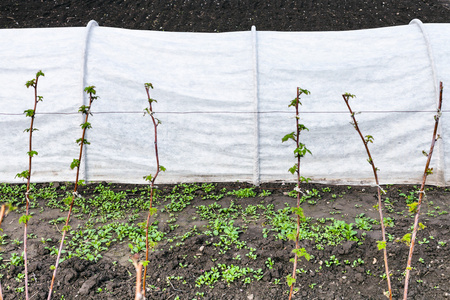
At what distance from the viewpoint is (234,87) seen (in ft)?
19.7

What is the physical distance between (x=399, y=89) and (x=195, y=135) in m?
2.72

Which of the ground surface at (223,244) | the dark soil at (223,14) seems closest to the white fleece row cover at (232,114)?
the ground surface at (223,244)

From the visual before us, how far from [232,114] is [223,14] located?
7652mm

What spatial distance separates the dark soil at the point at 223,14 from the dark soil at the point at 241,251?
740cm

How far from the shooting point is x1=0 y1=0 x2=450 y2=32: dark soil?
1203cm

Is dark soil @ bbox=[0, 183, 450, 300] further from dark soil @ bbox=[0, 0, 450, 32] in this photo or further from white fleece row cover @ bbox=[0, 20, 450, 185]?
dark soil @ bbox=[0, 0, 450, 32]

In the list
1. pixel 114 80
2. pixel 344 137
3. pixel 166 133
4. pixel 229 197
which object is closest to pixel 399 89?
pixel 344 137

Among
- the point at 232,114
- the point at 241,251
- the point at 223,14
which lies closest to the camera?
the point at 241,251

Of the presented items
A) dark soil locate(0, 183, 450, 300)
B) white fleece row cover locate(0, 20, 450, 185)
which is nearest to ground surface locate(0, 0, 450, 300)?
dark soil locate(0, 183, 450, 300)

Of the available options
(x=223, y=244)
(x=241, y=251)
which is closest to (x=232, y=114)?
(x=223, y=244)

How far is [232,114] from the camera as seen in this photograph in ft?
19.5

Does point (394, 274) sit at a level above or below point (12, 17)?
below

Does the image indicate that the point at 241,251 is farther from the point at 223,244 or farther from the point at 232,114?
the point at 232,114

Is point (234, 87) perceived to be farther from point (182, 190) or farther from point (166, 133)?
point (182, 190)
